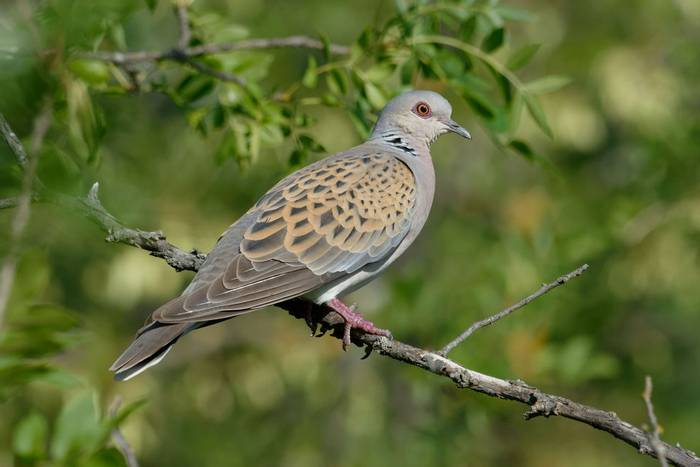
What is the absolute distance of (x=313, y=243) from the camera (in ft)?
13.5

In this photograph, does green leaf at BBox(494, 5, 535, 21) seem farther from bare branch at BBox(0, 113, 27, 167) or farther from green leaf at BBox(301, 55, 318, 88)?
bare branch at BBox(0, 113, 27, 167)

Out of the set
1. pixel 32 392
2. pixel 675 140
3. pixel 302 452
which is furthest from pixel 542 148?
pixel 32 392

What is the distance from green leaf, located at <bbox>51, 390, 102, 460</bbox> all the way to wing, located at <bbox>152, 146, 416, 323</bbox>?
1445mm

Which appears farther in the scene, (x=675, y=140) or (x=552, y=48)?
(x=552, y=48)

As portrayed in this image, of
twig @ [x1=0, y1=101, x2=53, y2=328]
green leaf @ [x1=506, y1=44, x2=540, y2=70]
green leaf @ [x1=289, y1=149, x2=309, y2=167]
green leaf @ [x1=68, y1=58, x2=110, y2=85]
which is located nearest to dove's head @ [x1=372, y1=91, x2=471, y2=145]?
green leaf @ [x1=506, y1=44, x2=540, y2=70]

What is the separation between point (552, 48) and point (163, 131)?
3.64 m

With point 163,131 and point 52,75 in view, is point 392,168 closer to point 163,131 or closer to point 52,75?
point 52,75

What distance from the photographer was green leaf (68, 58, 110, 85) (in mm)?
3027

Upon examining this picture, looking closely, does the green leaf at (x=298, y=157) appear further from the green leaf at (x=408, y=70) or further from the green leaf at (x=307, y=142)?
the green leaf at (x=408, y=70)

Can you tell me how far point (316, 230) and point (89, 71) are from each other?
1341 millimetres

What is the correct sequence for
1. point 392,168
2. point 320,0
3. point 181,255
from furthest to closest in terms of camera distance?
1. point 320,0
2. point 392,168
3. point 181,255

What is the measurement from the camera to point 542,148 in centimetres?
931

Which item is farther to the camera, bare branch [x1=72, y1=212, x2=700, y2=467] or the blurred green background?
the blurred green background

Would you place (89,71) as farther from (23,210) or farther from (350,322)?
(23,210)
